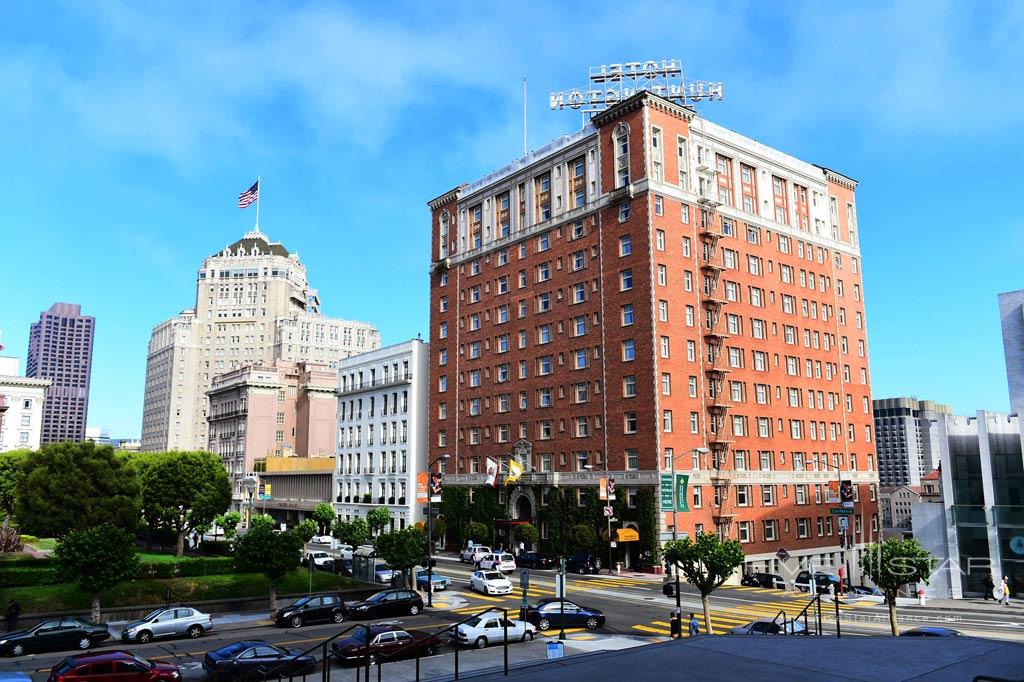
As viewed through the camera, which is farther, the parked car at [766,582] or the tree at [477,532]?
the tree at [477,532]

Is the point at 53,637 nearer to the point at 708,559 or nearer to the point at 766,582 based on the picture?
the point at 708,559

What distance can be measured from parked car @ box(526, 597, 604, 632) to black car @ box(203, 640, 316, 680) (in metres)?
13.5

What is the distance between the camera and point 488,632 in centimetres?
3688

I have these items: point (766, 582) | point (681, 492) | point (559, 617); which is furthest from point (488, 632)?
point (766, 582)

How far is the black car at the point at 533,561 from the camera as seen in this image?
71.3m

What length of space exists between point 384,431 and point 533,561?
136 ft

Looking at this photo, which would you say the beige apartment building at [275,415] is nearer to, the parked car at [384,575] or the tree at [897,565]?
the parked car at [384,575]

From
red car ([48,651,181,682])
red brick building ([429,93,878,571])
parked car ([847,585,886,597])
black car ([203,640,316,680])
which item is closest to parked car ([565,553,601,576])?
→ red brick building ([429,93,878,571])

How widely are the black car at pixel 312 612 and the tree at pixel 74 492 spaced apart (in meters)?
30.7

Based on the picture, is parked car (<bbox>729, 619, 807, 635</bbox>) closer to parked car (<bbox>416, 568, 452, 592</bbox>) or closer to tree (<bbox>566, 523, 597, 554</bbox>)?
parked car (<bbox>416, 568, 452, 592</bbox>)

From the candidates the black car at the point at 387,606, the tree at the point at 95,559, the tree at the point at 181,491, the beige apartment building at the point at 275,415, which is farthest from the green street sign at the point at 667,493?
the beige apartment building at the point at 275,415

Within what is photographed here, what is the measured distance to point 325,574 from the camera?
54.2 m

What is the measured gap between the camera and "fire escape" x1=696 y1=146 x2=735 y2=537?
239ft

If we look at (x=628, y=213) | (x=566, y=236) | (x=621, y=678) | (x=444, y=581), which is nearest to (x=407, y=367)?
(x=566, y=236)
